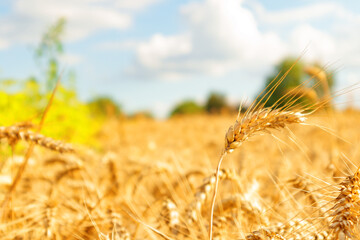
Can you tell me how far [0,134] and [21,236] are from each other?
51cm

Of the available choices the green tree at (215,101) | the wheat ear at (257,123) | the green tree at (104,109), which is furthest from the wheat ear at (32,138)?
the green tree at (215,101)

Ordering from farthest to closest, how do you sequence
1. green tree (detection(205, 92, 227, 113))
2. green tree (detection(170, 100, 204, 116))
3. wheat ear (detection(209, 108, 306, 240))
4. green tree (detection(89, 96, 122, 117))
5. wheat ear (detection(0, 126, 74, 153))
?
green tree (detection(205, 92, 227, 113))
green tree (detection(170, 100, 204, 116))
green tree (detection(89, 96, 122, 117))
wheat ear (detection(0, 126, 74, 153))
wheat ear (detection(209, 108, 306, 240))

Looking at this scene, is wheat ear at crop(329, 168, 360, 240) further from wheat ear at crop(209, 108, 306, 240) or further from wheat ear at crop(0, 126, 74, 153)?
wheat ear at crop(0, 126, 74, 153)

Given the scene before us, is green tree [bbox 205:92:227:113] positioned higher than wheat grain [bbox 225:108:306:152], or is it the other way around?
green tree [bbox 205:92:227:113]

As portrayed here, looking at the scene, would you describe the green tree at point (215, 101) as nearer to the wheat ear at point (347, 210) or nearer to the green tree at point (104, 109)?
the green tree at point (104, 109)

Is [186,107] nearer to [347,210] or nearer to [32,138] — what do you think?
[32,138]

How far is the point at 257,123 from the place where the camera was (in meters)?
0.97

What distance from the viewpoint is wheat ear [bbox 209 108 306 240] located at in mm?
939

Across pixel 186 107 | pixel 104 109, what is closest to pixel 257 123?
pixel 104 109

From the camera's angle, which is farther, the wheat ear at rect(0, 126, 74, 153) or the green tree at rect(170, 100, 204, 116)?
the green tree at rect(170, 100, 204, 116)

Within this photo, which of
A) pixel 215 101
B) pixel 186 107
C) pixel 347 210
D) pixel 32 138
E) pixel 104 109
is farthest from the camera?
pixel 215 101

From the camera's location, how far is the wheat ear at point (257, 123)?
939 millimetres

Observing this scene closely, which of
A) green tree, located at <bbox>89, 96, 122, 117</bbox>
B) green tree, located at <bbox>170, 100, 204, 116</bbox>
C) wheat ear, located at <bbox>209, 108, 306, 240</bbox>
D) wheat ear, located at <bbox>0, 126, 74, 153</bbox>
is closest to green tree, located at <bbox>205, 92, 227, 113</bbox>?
green tree, located at <bbox>170, 100, 204, 116</bbox>

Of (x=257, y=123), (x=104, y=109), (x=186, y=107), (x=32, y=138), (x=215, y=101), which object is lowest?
(x=257, y=123)
